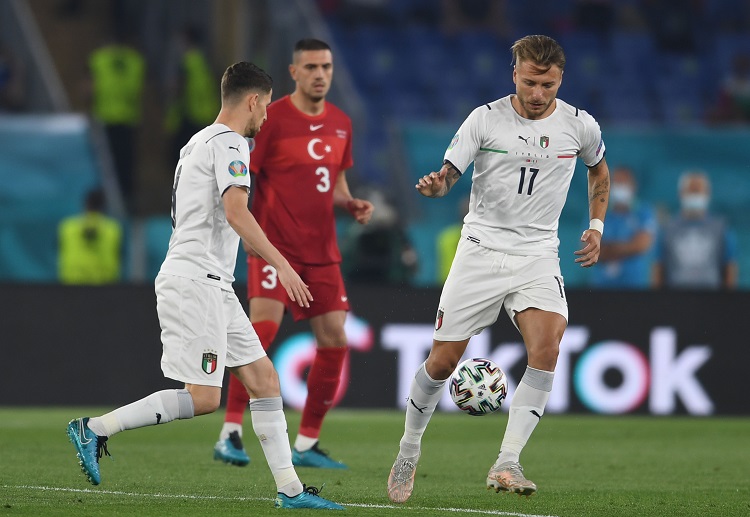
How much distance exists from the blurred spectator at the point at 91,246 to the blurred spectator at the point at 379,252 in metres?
2.37

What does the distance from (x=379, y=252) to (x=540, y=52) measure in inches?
282

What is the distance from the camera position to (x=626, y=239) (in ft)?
45.0

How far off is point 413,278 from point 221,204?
24.8 ft

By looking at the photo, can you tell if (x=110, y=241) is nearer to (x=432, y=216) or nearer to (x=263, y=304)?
(x=432, y=216)

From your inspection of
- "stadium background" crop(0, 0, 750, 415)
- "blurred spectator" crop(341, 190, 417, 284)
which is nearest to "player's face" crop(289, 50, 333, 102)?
"stadium background" crop(0, 0, 750, 415)

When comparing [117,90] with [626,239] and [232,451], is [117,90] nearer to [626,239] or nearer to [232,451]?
[626,239]

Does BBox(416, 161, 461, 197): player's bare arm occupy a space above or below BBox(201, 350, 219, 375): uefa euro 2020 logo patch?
above

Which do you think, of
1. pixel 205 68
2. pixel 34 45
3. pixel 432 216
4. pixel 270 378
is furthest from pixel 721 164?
pixel 270 378

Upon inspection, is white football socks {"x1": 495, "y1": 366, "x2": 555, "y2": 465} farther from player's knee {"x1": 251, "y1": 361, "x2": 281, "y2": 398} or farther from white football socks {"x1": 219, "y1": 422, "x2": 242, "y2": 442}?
white football socks {"x1": 219, "y1": 422, "x2": 242, "y2": 442}

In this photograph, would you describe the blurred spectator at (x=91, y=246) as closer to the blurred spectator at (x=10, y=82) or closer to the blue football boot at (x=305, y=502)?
the blurred spectator at (x=10, y=82)

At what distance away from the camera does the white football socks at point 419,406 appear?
6.94 meters

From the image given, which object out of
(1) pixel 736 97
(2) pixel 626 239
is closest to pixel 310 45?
(2) pixel 626 239

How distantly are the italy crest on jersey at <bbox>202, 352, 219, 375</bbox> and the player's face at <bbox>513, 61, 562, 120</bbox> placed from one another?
1927mm

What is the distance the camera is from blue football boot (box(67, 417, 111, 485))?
629cm
